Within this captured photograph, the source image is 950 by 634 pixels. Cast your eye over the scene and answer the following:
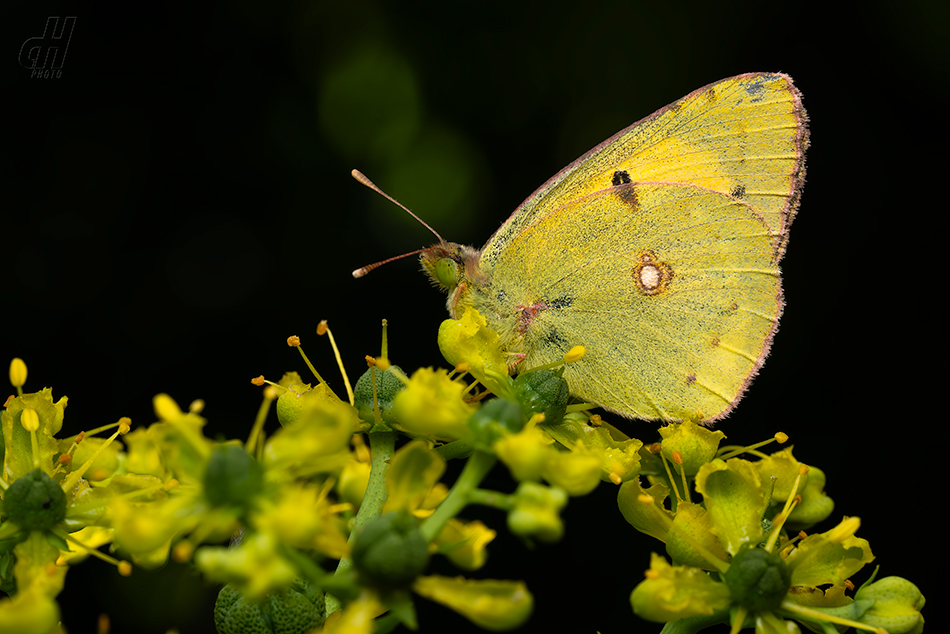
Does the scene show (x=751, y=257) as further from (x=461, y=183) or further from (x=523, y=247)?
(x=461, y=183)

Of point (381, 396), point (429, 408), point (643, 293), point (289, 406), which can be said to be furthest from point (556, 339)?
point (429, 408)

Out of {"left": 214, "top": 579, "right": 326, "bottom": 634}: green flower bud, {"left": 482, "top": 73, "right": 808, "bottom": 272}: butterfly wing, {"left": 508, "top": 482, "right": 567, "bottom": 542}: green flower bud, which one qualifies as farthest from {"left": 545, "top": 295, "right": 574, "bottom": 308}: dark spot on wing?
{"left": 508, "top": 482, "right": 567, "bottom": 542}: green flower bud

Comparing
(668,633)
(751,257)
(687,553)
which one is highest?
(751,257)

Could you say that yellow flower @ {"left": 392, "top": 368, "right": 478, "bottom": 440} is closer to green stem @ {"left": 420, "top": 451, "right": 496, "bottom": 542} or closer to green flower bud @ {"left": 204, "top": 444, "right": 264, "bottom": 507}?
green stem @ {"left": 420, "top": 451, "right": 496, "bottom": 542}

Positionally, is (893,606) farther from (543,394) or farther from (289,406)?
(289,406)

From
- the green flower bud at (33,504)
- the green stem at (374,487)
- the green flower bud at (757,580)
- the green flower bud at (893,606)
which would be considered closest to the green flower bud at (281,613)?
the green stem at (374,487)

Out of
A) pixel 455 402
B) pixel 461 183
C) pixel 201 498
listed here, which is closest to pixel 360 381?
pixel 455 402

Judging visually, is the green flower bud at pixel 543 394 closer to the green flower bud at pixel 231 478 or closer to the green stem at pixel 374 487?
the green stem at pixel 374 487
